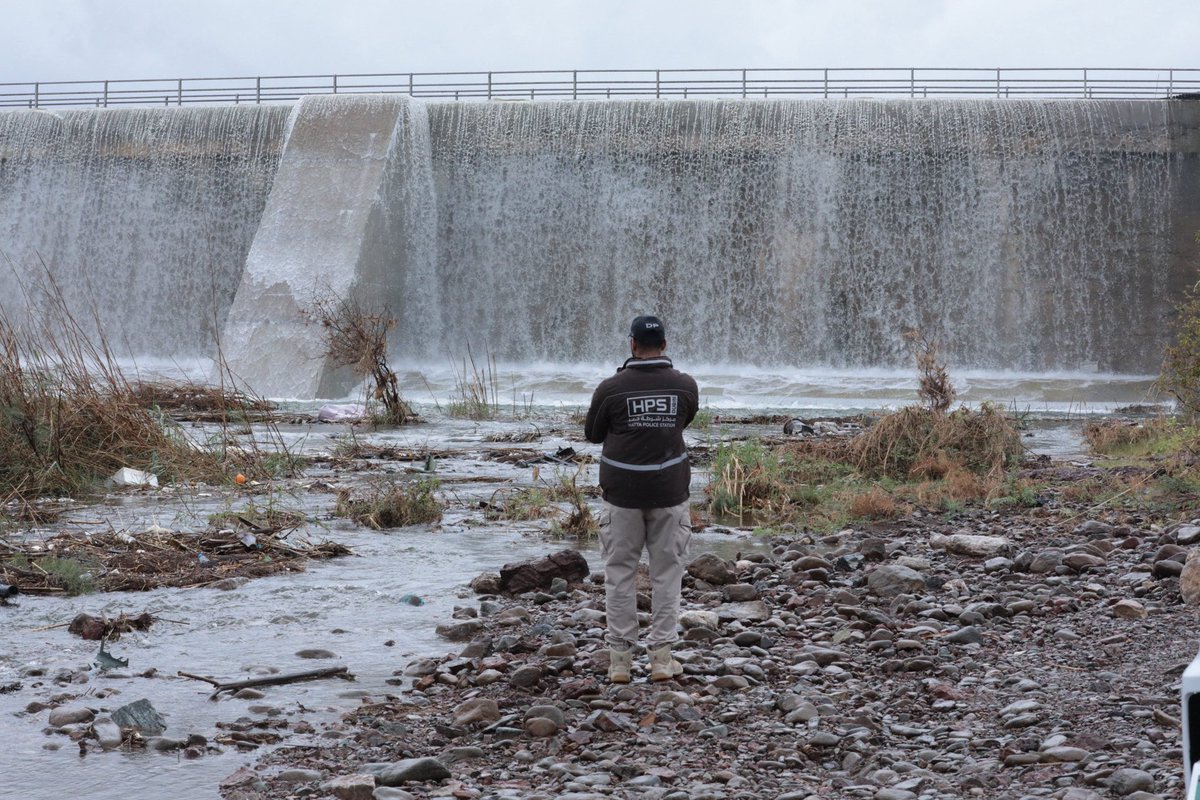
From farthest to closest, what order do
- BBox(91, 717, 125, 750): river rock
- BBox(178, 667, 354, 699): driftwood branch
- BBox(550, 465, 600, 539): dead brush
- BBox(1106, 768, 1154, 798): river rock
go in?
BBox(550, 465, 600, 539): dead brush < BBox(178, 667, 354, 699): driftwood branch < BBox(91, 717, 125, 750): river rock < BBox(1106, 768, 1154, 798): river rock

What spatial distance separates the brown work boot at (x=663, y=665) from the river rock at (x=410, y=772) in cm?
112

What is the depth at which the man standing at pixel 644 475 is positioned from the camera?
4.68m

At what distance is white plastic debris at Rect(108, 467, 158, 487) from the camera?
8.98 metres

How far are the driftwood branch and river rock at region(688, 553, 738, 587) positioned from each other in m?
2.02

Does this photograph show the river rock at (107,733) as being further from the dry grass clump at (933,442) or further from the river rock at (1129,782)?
the dry grass clump at (933,442)

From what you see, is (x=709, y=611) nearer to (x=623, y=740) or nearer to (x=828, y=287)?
(x=623, y=740)

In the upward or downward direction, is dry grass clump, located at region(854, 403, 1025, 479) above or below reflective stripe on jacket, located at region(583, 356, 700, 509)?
below

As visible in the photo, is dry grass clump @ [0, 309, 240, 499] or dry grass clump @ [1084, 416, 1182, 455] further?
dry grass clump @ [1084, 416, 1182, 455]

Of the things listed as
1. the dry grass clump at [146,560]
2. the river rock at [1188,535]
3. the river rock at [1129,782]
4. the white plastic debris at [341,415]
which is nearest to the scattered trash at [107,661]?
the dry grass clump at [146,560]

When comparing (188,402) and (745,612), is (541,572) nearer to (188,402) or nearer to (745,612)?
(745,612)

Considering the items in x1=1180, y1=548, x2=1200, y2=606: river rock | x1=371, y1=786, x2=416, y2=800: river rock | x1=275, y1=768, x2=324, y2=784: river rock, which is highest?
x1=1180, y1=548, x2=1200, y2=606: river rock

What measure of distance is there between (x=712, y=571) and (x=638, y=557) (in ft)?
5.20

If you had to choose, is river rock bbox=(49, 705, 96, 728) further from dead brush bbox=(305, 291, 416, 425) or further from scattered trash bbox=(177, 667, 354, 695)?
dead brush bbox=(305, 291, 416, 425)

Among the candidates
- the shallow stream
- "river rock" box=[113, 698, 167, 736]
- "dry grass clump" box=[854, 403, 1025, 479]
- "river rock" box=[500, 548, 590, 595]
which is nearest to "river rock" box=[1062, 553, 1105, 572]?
the shallow stream
